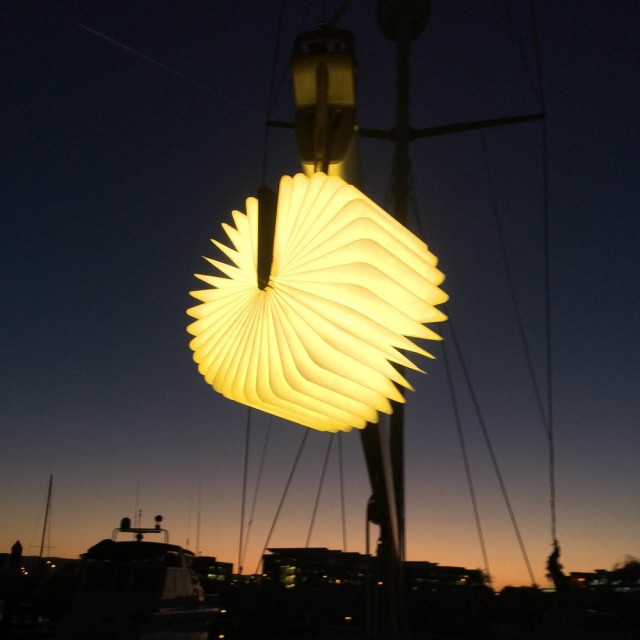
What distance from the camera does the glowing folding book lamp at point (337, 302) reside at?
2.57 m

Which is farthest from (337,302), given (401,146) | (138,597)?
(138,597)

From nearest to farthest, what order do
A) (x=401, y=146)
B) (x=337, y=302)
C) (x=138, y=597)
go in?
(x=337, y=302), (x=401, y=146), (x=138, y=597)

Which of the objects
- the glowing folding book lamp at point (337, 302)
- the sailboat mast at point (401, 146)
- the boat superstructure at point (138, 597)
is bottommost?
the boat superstructure at point (138, 597)

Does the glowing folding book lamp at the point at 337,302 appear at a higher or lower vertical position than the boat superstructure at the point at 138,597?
higher

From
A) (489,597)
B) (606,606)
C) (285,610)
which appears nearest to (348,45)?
(285,610)

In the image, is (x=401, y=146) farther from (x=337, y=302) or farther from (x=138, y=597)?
(x=138, y=597)

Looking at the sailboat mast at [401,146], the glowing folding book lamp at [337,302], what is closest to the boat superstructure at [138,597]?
the sailboat mast at [401,146]

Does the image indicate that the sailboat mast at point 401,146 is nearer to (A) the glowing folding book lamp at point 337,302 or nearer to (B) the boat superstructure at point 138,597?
(A) the glowing folding book lamp at point 337,302

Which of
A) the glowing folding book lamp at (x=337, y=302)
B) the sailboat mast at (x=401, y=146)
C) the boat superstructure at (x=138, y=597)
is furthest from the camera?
the boat superstructure at (x=138, y=597)

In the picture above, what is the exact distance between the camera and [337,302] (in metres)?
2.59

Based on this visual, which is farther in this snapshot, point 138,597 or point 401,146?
point 138,597

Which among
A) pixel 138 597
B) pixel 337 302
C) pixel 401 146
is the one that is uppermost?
pixel 401 146

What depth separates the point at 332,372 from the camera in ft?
8.42

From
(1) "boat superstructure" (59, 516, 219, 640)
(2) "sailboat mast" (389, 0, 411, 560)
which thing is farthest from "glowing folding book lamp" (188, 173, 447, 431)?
(1) "boat superstructure" (59, 516, 219, 640)
